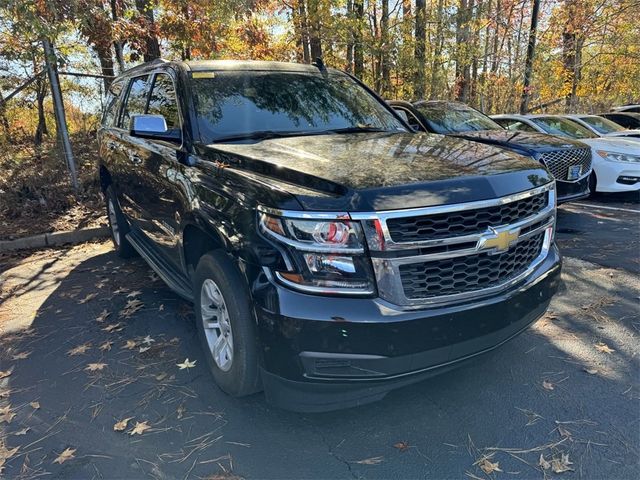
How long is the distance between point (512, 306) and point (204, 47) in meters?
9.67

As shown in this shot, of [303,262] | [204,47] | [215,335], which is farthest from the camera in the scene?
[204,47]

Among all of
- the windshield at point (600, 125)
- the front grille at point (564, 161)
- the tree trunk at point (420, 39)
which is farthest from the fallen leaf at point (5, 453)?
the tree trunk at point (420, 39)

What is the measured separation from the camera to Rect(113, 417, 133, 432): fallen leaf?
→ 2.63 meters

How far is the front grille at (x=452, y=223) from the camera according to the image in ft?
6.94

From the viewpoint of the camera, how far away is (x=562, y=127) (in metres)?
9.46

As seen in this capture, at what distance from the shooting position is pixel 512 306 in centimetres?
242

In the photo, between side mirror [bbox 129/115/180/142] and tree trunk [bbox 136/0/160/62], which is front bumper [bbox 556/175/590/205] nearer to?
side mirror [bbox 129/115/180/142]

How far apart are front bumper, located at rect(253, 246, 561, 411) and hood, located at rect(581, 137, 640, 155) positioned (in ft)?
25.2

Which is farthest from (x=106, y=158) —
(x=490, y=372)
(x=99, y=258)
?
(x=490, y=372)

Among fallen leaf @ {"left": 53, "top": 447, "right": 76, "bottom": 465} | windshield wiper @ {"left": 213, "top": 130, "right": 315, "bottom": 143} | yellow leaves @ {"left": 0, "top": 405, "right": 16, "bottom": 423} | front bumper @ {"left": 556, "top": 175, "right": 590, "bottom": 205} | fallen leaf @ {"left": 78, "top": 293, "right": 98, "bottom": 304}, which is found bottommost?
yellow leaves @ {"left": 0, "top": 405, "right": 16, "bottom": 423}

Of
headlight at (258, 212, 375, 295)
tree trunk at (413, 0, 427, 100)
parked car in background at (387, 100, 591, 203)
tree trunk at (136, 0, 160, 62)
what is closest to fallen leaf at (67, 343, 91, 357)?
headlight at (258, 212, 375, 295)

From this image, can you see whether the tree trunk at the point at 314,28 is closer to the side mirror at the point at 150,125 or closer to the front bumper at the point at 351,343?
the side mirror at the point at 150,125

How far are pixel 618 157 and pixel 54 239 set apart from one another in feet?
30.4

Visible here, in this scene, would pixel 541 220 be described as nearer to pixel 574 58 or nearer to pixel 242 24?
pixel 242 24
